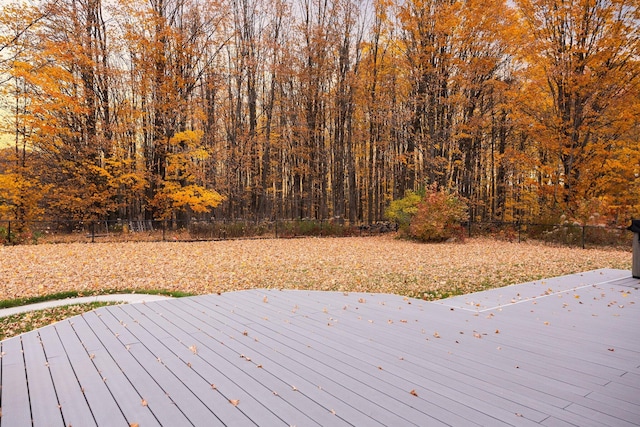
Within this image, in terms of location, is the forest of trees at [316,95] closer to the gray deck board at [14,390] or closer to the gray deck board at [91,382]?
the gray deck board at [91,382]

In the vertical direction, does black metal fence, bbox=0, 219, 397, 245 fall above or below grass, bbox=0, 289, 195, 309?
above

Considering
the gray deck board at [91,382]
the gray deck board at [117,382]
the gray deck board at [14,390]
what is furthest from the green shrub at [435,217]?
the gray deck board at [14,390]

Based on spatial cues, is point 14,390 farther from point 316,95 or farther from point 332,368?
point 316,95

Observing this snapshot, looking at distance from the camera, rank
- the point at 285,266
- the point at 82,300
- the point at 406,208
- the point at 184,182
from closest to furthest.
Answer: the point at 82,300 < the point at 285,266 < the point at 406,208 < the point at 184,182

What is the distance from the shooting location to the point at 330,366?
9.95 ft

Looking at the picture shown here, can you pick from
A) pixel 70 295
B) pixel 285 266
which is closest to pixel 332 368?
pixel 70 295

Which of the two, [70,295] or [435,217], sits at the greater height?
[435,217]

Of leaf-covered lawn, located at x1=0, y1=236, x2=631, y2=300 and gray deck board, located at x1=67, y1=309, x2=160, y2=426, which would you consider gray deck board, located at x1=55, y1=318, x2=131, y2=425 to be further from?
leaf-covered lawn, located at x1=0, y1=236, x2=631, y2=300

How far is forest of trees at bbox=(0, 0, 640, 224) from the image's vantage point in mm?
14188

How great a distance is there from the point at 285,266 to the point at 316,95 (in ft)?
43.2

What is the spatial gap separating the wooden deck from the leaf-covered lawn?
2.20 m

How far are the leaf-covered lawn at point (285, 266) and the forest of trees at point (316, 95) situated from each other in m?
3.94

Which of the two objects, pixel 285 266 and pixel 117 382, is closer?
pixel 117 382

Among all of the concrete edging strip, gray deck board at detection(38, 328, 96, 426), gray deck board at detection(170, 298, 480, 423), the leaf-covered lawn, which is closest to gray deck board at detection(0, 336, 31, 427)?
gray deck board at detection(38, 328, 96, 426)
